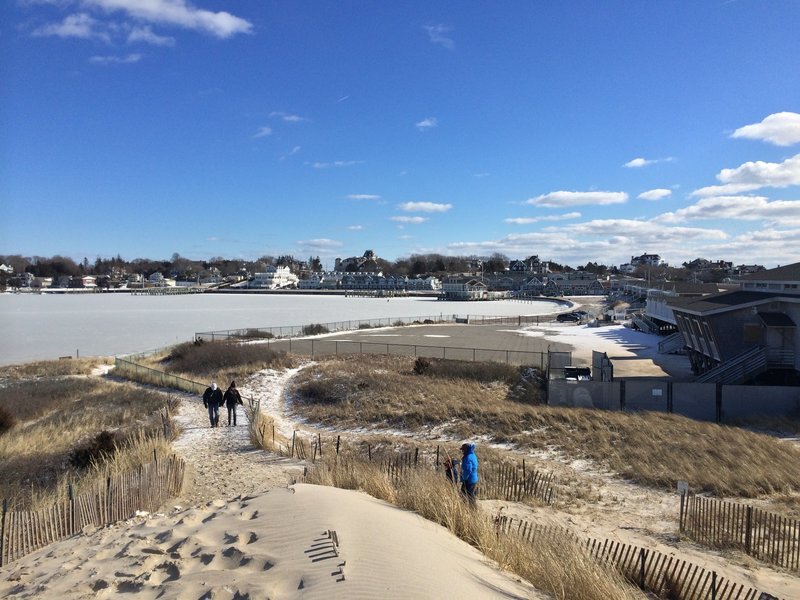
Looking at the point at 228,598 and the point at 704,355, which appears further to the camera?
the point at 704,355

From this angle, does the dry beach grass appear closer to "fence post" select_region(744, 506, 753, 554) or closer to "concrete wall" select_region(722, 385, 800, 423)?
"fence post" select_region(744, 506, 753, 554)

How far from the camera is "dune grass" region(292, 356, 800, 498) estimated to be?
14.7 meters

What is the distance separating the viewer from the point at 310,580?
5.41 m

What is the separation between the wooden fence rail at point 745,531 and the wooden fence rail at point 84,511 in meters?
10.5

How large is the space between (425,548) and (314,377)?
80.2ft

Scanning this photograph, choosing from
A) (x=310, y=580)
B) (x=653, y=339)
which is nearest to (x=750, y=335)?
(x=653, y=339)

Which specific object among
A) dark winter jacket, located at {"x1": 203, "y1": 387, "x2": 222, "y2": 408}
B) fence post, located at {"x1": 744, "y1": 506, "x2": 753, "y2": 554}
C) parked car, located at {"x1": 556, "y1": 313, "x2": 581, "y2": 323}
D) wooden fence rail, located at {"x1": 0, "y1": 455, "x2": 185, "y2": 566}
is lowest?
parked car, located at {"x1": 556, "y1": 313, "x2": 581, "y2": 323}

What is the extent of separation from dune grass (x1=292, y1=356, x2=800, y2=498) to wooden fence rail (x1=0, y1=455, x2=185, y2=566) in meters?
11.8

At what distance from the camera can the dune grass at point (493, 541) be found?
6125 mm

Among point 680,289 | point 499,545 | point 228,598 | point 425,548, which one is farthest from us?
point 680,289

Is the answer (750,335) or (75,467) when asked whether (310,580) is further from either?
(750,335)

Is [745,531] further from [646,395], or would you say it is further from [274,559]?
[646,395]

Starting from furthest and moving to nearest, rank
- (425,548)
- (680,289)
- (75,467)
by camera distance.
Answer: (680,289)
(75,467)
(425,548)

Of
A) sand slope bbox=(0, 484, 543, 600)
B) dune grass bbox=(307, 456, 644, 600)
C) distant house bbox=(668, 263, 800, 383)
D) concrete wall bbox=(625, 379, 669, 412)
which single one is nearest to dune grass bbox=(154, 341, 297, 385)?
concrete wall bbox=(625, 379, 669, 412)
